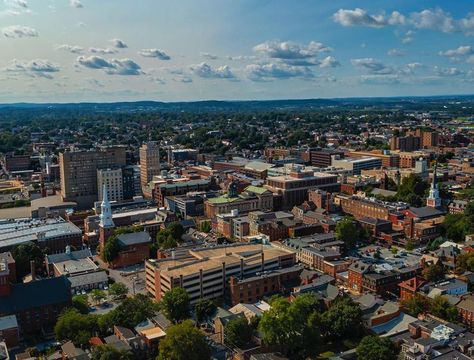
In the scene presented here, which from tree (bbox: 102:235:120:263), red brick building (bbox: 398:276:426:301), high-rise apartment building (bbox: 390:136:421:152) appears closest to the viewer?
red brick building (bbox: 398:276:426:301)

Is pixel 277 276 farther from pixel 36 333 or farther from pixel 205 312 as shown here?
pixel 36 333

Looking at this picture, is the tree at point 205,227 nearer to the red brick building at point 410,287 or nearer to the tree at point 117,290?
the tree at point 117,290

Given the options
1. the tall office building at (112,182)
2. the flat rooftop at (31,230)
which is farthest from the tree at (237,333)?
the tall office building at (112,182)

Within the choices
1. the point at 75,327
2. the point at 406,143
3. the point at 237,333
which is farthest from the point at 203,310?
the point at 406,143

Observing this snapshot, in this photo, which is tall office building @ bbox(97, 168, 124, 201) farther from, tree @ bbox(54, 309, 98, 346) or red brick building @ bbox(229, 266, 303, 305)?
tree @ bbox(54, 309, 98, 346)

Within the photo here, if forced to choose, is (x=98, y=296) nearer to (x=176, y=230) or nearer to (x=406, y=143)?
(x=176, y=230)

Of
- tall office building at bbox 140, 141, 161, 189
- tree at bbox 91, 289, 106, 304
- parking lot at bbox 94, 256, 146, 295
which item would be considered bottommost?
parking lot at bbox 94, 256, 146, 295

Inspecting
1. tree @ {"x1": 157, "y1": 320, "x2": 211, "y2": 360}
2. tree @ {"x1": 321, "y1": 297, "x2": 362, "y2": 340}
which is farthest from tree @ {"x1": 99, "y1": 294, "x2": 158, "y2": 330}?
tree @ {"x1": 321, "y1": 297, "x2": 362, "y2": 340}
